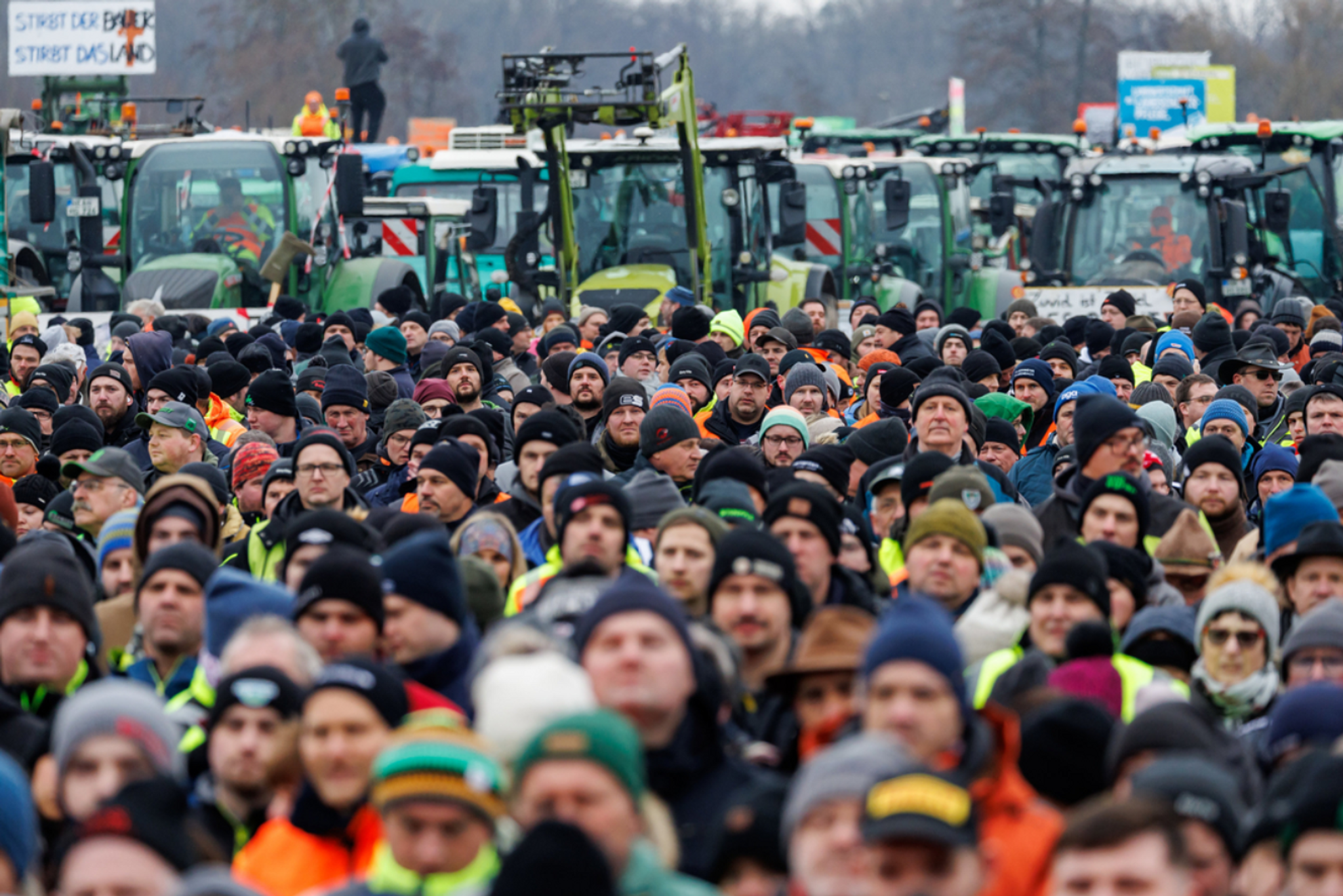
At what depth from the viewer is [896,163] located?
2531 centimetres

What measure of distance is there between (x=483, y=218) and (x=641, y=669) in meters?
16.9

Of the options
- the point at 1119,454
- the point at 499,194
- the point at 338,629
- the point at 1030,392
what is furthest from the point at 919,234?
the point at 338,629

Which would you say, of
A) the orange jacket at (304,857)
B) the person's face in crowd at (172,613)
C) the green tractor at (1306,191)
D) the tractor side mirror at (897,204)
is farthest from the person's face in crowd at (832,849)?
the green tractor at (1306,191)

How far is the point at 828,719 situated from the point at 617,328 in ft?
34.7

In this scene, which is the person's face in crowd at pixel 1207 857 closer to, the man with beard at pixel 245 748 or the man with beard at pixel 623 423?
the man with beard at pixel 245 748

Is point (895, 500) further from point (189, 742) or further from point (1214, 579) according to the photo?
point (189, 742)

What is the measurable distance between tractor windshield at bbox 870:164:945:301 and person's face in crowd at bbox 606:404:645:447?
15283 mm

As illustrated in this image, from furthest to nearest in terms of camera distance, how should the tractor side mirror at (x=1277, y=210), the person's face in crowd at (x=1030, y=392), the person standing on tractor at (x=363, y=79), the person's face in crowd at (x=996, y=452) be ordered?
1. the person standing on tractor at (x=363, y=79)
2. the tractor side mirror at (x=1277, y=210)
3. the person's face in crowd at (x=1030, y=392)
4. the person's face in crowd at (x=996, y=452)

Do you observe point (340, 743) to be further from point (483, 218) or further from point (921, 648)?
point (483, 218)

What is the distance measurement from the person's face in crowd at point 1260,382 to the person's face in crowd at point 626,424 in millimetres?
4146

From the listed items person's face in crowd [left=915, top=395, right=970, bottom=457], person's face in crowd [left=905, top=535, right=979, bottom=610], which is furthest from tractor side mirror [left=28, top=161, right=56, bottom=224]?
person's face in crowd [left=905, top=535, right=979, bottom=610]

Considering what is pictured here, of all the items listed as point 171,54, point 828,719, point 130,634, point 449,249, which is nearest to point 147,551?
point 130,634

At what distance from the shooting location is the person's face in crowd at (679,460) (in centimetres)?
933

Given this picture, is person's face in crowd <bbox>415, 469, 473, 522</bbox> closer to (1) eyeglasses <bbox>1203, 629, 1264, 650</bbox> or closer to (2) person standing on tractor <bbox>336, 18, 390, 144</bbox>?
(1) eyeglasses <bbox>1203, 629, 1264, 650</bbox>
